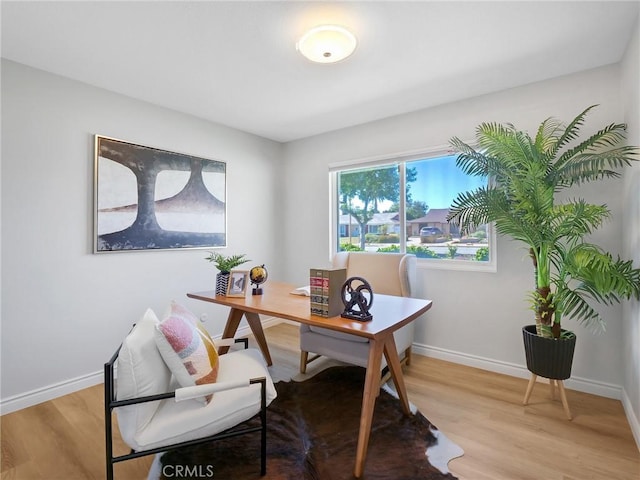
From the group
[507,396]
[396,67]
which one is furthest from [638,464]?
[396,67]

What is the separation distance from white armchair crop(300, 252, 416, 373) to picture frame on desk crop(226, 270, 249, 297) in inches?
24.2

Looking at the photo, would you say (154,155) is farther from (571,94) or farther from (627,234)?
(627,234)

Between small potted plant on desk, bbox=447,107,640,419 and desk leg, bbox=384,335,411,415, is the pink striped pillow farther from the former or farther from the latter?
small potted plant on desk, bbox=447,107,640,419

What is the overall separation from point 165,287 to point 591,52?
4.02 meters

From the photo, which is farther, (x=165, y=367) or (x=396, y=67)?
(x=396, y=67)

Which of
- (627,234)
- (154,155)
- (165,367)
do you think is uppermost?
Result: (154,155)

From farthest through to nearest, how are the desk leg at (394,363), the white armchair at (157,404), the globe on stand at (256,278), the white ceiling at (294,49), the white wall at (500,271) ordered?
the globe on stand at (256,278)
the white wall at (500,271)
the desk leg at (394,363)
the white ceiling at (294,49)
the white armchair at (157,404)

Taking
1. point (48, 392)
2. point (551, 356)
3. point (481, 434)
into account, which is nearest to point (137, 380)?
point (48, 392)

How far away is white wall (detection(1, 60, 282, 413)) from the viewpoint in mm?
2225

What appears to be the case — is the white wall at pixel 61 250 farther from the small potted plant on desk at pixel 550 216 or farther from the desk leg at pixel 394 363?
the small potted plant on desk at pixel 550 216

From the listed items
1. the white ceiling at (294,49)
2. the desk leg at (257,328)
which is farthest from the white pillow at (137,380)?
the white ceiling at (294,49)

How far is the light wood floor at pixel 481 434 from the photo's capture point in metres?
1.65

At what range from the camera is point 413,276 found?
2885 mm

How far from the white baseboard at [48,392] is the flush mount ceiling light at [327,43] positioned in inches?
120
